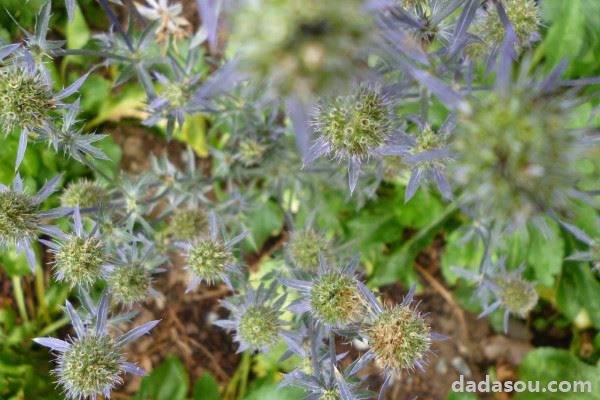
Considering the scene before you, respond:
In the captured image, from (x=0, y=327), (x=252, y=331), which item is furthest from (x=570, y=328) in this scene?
(x=0, y=327)

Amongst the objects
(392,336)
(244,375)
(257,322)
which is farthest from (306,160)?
(244,375)

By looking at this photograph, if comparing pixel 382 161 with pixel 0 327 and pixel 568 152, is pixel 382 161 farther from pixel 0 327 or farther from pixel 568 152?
pixel 0 327

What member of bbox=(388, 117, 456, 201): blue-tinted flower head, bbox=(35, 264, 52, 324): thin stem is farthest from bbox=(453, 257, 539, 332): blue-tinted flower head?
bbox=(35, 264, 52, 324): thin stem

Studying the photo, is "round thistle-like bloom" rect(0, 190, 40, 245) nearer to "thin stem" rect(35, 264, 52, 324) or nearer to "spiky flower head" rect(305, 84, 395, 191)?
"spiky flower head" rect(305, 84, 395, 191)

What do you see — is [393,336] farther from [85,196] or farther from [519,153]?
[85,196]

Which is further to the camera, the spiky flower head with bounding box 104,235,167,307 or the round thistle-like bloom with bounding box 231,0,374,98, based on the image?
the spiky flower head with bounding box 104,235,167,307

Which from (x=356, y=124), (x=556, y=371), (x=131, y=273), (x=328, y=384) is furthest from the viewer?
(x=556, y=371)
